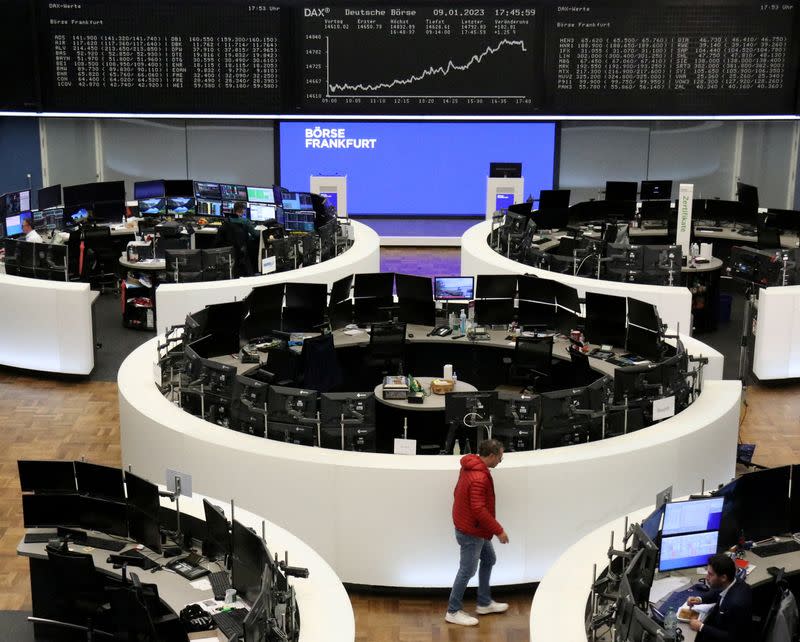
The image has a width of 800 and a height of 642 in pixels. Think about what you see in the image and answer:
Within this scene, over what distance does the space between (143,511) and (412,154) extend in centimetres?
1221

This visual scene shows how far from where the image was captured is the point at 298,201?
49.4ft

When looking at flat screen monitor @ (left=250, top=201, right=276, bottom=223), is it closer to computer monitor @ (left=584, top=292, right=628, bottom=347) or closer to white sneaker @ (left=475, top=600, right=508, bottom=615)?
computer monitor @ (left=584, top=292, right=628, bottom=347)

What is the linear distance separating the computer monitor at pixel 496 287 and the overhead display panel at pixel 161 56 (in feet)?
23.3

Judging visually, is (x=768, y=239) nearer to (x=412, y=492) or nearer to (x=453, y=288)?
(x=453, y=288)

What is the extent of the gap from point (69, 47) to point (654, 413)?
1152cm

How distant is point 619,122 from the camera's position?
58.3 ft

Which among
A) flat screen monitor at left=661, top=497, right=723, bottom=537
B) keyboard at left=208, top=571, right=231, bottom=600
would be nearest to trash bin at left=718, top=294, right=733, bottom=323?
flat screen monitor at left=661, top=497, right=723, bottom=537

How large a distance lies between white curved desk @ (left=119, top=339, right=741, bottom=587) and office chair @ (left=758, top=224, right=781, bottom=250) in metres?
7.32

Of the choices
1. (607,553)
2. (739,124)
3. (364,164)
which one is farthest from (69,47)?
(607,553)

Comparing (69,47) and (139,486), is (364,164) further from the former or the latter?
(139,486)

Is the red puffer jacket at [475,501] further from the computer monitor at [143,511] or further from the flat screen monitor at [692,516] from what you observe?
the computer monitor at [143,511]

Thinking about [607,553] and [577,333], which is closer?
[607,553]

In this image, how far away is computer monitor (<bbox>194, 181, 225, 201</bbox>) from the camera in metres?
15.9

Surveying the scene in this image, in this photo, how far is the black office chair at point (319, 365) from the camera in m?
9.34
